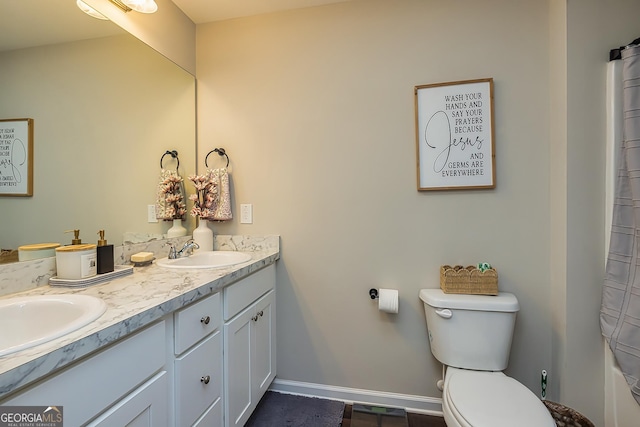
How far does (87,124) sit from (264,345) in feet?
4.67

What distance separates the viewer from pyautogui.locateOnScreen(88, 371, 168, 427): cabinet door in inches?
28.0

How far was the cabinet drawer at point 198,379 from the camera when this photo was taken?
3.15 ft

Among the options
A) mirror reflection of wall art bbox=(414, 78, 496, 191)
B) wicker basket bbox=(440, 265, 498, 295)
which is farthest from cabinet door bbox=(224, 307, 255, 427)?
mirror reflection of wall art bbox=(414, 78, 496, 191)

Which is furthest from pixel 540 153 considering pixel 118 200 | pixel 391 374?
pixel 118 200

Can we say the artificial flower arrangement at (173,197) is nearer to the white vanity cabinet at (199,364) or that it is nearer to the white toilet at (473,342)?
the white vanity cabinet at (199,364)

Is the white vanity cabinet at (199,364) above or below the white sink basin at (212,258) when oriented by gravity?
below

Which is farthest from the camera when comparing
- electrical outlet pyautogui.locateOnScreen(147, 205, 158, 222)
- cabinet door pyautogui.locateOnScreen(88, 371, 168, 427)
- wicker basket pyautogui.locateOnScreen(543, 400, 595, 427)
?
electrical outlet pyautogui.locateOnScreen(147, 205, 158, 222)

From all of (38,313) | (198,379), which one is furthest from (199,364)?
(38,313)

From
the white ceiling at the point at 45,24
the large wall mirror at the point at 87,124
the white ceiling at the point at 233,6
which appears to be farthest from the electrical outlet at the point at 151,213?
the white ceiling at the point at 233,6

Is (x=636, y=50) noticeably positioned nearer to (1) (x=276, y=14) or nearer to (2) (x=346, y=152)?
(2) (x=346, y=152)

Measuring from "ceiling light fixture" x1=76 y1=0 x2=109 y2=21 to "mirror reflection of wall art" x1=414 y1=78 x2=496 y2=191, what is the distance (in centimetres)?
162

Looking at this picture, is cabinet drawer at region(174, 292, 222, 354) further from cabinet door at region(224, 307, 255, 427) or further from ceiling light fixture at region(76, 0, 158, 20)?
ceiling light fixture at region(76, 0, 158, 20)

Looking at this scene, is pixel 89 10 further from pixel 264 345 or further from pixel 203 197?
pixel 264 345

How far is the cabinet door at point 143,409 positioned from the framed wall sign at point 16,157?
2.82 feet
